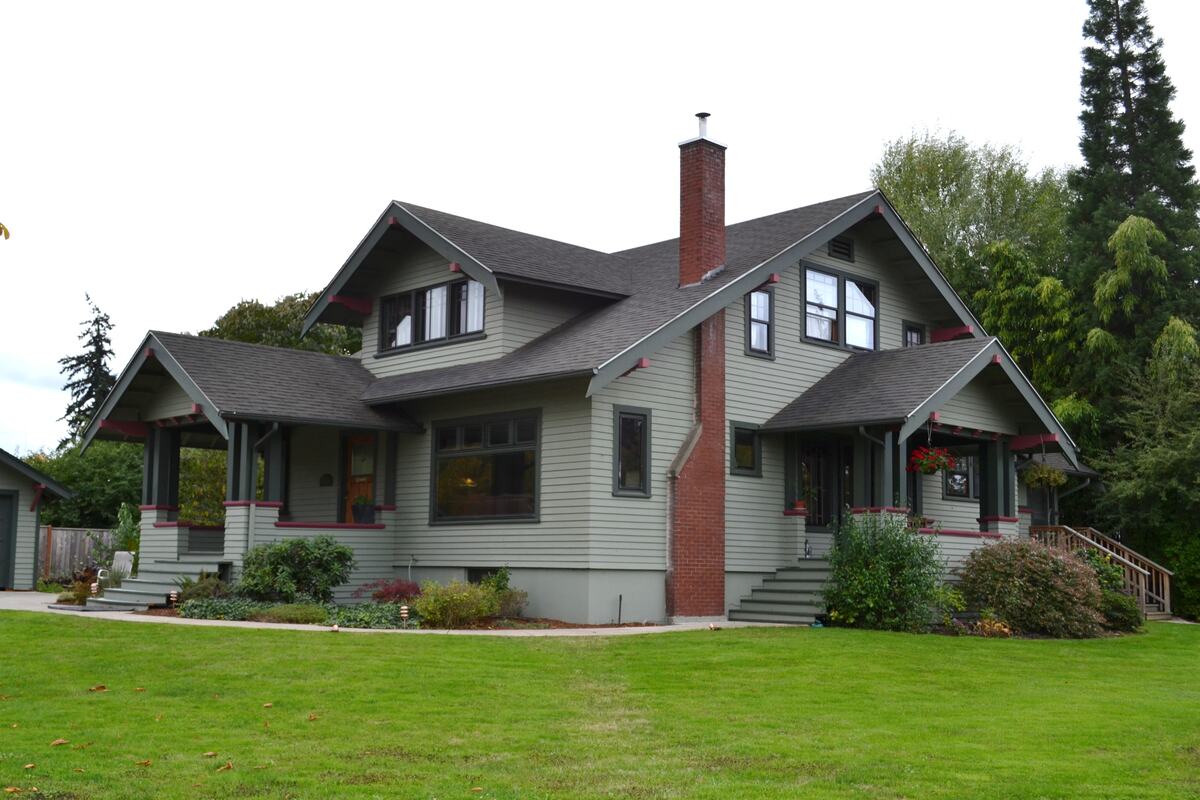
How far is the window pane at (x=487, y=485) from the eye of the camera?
21109 millimetres

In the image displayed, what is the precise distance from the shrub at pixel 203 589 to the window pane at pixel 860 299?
1244 centimetres

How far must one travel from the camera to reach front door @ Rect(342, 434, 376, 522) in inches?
953

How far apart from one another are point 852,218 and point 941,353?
120 inches

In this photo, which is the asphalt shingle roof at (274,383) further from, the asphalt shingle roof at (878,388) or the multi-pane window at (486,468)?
the asphalt shingle roof at (878,388)

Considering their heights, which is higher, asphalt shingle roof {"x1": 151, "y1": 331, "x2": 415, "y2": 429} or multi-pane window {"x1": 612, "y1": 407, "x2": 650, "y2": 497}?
asphalt shingle roof {"x1": 151, "y1": 331, "x2": 415, "y2": 429}

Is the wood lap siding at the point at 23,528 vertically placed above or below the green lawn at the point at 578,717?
above

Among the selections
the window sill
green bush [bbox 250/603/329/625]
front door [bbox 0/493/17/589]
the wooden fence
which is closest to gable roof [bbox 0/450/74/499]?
front door [bbox 0/493/17/589]

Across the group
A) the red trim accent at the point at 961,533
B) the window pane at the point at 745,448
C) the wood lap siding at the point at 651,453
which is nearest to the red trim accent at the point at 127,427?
the wood lap siding at the point at 651,453

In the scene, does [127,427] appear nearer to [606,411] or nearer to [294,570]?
[294,570]

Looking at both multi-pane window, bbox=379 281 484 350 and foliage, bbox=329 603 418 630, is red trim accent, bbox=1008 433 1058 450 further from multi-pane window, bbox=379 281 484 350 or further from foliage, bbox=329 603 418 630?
foliage, bbox=329 603 418 630

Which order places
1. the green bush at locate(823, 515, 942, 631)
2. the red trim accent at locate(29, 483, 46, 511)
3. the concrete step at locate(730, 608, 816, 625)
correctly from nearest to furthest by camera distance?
the green bush at locate(823, 515, 942, 631)
the concrete step at locate(730, 608, 816, 625)
the red trim accent at locate(29, 483, 46, 511)

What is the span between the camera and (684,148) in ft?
75.7

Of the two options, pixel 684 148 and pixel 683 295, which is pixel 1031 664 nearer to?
pixel 683 295

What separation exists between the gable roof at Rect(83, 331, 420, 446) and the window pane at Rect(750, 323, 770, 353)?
625 centimetres
